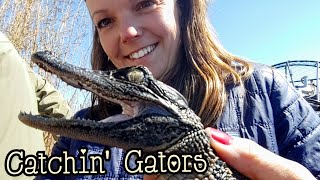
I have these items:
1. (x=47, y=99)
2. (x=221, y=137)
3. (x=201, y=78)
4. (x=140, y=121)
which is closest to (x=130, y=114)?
(x=140, y=121)

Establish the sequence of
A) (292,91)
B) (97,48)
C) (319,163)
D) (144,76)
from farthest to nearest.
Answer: (97,48) → (292,91) → (319,163) → (144,76)

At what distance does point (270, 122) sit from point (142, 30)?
702mm

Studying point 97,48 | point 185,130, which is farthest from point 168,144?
point 97,48

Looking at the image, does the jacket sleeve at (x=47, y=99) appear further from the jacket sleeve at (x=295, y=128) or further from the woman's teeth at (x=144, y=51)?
the jacket sleeve at (x=295, y=128)

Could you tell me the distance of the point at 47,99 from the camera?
3.72 m

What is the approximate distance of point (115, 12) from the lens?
86.9 inches

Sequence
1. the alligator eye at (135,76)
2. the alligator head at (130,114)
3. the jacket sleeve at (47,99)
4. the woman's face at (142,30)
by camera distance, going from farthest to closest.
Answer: the jacket sleeve at (47,99), the woman's face at (142,30), the alligator eye at (135,76), the alligator head at (130,114)

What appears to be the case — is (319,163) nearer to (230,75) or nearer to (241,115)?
(241,115)

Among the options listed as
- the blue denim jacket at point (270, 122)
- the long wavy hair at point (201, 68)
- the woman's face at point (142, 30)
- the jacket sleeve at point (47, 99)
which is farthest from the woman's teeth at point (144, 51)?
the jacket sleeve at point (47, 99)

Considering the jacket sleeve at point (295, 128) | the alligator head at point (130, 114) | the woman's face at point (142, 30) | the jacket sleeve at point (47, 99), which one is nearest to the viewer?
the alligator head at point (130, 114)

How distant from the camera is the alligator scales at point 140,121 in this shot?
164cm

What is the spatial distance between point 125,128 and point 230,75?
0.69m

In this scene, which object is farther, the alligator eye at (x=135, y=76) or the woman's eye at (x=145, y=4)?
the woman's eye at (x=145, y=4)

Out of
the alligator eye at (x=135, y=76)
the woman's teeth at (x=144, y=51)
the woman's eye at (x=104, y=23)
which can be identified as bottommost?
the alligator eye at (x=135, y=76)
